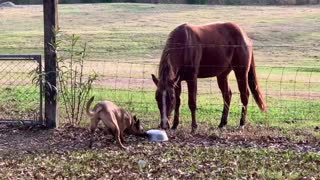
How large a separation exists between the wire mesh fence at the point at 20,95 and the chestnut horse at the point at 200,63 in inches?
83.6

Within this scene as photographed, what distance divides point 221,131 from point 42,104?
9.98 feet

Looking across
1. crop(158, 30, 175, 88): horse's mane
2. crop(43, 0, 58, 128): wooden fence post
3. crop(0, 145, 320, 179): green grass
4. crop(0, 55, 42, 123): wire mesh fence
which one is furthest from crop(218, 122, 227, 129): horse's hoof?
crop(0, 55, 42, 123): wire mesh fence

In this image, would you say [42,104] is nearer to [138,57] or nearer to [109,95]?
[109,95]

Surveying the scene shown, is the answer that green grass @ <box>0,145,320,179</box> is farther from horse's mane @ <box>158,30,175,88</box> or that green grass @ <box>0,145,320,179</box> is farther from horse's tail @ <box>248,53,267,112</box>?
horse's tail @ <box>248,53,267,112</box>

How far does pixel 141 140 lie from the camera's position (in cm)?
1102

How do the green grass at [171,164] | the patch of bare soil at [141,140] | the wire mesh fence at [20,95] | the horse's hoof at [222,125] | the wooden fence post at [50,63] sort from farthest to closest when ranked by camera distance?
the horse's hoof at [222,125], the wire mesh fence at [20,95], the wooden fence post at [50,63], the patch of bare soil at [141,140], the green grass at [171,164]

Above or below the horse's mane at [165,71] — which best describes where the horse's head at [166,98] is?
below

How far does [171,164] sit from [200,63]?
3583mm

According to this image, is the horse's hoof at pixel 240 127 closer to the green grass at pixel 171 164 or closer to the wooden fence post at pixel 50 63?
the green grass at pixel 171 164

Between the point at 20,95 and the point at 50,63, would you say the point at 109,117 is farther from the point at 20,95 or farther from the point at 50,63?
the point at 20,95

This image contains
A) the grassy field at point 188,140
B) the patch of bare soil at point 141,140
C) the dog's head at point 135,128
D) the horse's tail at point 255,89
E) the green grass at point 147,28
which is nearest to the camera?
the grassy field at point 188,140

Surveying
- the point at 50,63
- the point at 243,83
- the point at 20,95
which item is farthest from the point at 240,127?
the point at 20,95

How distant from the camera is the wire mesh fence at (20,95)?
39.0 feet

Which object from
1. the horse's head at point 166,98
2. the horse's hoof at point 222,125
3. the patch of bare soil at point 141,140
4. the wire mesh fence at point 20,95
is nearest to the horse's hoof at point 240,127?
the patch of bare soil at point 141,140
